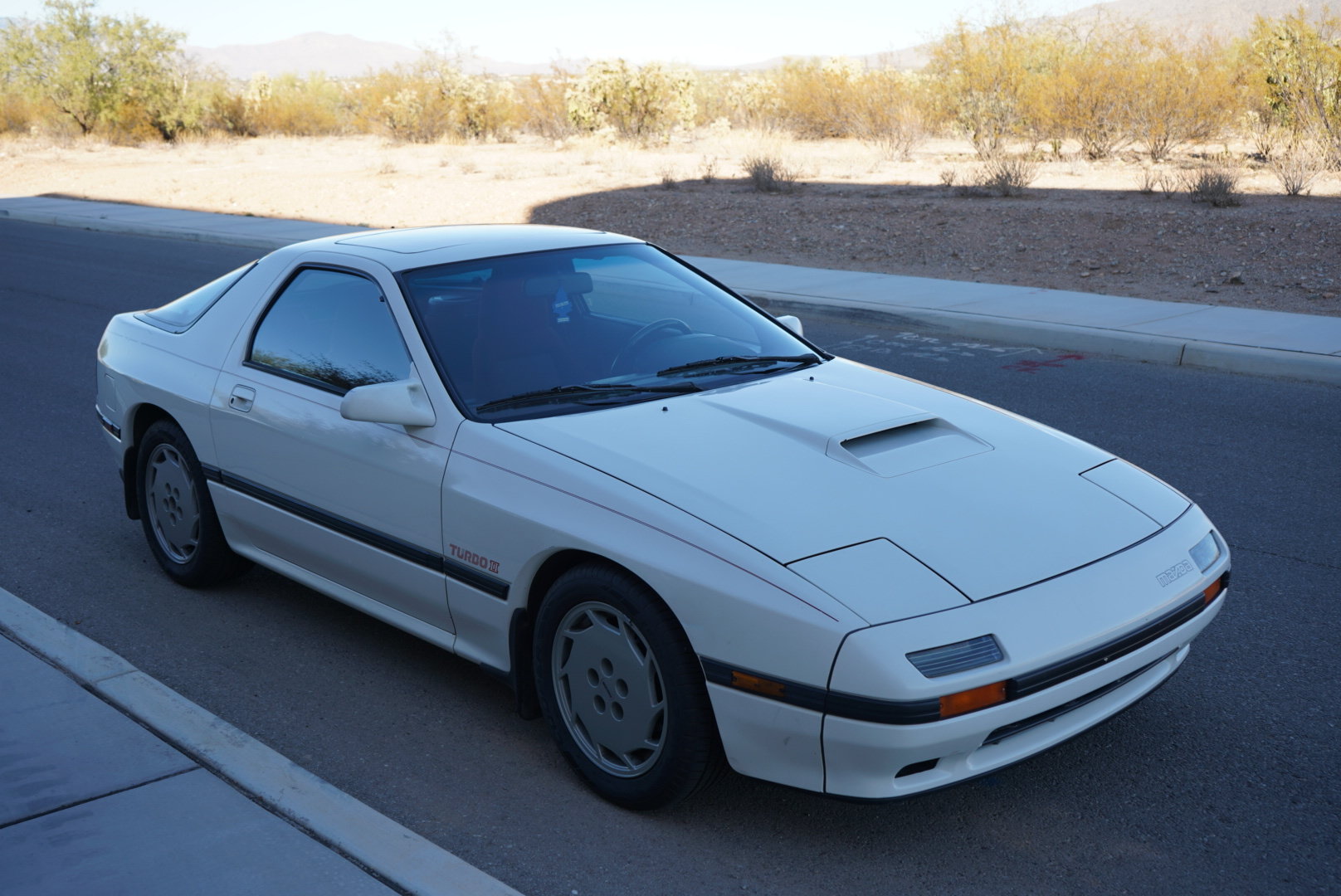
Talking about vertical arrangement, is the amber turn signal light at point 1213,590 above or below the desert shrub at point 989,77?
below

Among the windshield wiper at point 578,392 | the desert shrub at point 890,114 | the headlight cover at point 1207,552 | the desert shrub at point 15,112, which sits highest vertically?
the desert shrub at point 15,112

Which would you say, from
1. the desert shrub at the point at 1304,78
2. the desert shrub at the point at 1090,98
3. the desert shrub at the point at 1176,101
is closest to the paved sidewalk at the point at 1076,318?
the desert shrub at the point at 1304,78

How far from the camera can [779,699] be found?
2852 mm

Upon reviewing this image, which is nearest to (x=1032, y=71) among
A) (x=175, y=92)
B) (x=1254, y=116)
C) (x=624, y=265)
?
(x=1254, y=116)

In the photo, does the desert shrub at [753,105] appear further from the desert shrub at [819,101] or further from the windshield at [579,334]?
the windshield at [579,334]

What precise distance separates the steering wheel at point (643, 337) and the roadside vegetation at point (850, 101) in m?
14.2

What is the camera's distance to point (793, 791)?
3051 mm

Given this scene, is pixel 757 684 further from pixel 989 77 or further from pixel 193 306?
pixel 989 77

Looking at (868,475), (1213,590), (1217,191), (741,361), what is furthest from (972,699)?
(1217,191)

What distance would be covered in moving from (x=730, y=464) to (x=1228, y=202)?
15157mm

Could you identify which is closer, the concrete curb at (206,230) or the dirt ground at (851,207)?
the dirt ground at (851,207)

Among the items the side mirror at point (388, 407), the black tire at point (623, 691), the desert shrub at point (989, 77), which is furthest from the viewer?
the desert shrub at point (989, 77)

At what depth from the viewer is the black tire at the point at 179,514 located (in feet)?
15.8

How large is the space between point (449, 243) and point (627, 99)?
1383 inches
